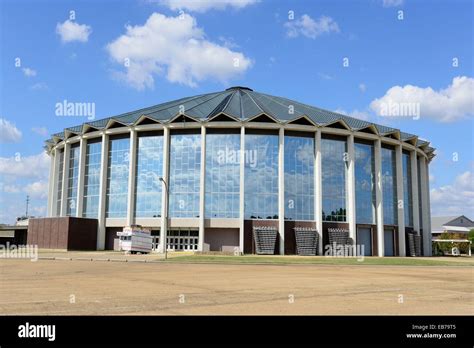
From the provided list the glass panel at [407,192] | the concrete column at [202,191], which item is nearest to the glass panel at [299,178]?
the concrete column at [202,191]

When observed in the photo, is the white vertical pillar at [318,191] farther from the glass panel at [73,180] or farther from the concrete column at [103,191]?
the glass panel at [73,180]

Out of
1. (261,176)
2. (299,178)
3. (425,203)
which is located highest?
(261,176)

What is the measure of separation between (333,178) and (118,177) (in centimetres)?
2737

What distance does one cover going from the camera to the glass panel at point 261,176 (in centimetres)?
5469

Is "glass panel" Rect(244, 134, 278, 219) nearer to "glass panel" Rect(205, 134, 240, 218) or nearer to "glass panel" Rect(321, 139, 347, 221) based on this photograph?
"glass panel" Rect(205, 134, 240, 218)

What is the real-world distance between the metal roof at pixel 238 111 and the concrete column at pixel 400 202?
2.94m

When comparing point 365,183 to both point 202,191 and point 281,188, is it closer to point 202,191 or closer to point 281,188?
point 281,188

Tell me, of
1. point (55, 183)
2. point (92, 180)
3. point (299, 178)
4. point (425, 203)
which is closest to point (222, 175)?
point (299, 178)

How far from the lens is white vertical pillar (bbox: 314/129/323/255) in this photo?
55.0m

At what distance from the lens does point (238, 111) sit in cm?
5888

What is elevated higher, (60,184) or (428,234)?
(60,184)

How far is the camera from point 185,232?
56.6 metres

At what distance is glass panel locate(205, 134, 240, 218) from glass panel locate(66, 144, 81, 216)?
20225 mm
